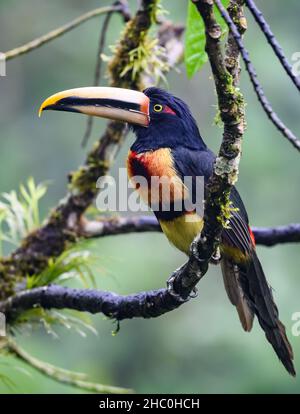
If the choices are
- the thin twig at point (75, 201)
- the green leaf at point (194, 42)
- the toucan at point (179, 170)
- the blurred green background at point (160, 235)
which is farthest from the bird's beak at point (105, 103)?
the blurred green background at point (160, 235)

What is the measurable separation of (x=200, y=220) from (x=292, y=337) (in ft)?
13.1

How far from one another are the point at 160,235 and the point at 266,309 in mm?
5680

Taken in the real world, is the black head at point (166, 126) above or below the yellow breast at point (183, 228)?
above

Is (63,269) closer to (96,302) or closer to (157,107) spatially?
(96,302)

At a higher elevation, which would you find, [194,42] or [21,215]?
[194,42]

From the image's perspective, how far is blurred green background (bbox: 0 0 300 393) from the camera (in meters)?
7.64

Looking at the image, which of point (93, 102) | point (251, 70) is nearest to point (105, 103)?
point (93, 102)

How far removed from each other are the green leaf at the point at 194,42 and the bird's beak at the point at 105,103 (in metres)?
0.64

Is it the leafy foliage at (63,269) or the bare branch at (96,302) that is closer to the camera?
the bare branch at (96,302)

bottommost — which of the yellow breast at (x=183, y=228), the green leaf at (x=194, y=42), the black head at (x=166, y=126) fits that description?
the yellow breast at (x=183, y=228)

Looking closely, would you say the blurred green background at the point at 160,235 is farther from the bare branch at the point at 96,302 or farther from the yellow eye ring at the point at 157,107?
the yellow eye ring at the point at 157,107

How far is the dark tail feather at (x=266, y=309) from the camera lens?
3256 millimetres

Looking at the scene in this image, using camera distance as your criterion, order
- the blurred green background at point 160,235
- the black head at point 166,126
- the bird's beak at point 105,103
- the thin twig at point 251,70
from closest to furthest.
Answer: the thin twig at point 251,70
the bird's beak at point 105,103
the black head at point 166,126
the blurred green background at point 160,235

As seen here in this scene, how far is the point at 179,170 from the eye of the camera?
3295mm
